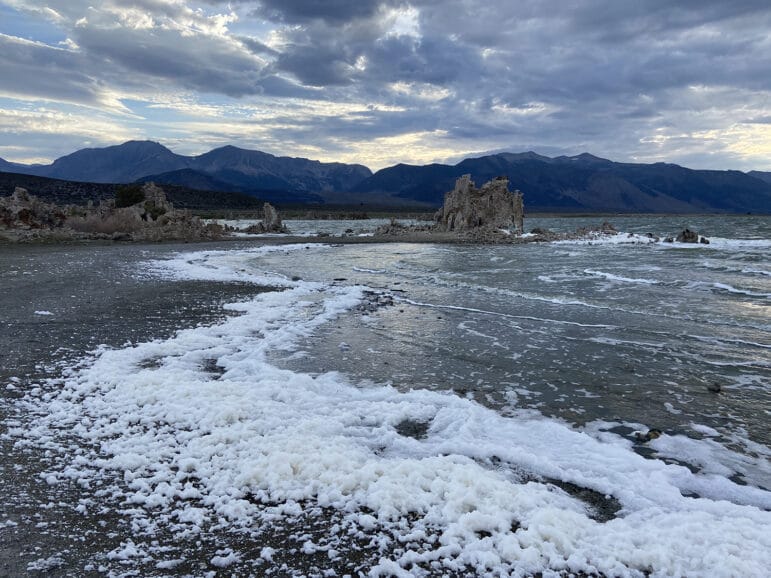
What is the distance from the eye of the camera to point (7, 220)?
4284cm

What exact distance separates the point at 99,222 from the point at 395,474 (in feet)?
181

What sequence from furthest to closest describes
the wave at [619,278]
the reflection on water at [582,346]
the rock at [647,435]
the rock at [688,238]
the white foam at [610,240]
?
the white foam at [610,240] < the rock at [688,238] < the wave at [619,278] < the reflection on water at [582,346] < the rock at [647,435]

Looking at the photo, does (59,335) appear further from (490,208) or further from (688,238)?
(490,208)

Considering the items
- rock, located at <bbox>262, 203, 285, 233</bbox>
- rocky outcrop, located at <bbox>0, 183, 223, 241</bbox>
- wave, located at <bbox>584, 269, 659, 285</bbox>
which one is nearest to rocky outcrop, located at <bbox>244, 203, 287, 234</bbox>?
rock, located at <bbox>262, 203, 285, 233</bbox>

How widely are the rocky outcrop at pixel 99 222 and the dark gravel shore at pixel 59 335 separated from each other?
17125 millimetres

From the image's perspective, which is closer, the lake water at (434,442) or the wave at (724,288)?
the lake water at (434,442)

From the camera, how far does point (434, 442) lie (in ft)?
→ 20.8

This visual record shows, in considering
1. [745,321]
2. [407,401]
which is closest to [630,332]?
[745,321]

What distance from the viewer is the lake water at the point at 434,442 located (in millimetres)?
4113

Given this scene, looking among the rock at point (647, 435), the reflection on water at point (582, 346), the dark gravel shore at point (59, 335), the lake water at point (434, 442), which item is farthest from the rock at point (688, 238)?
the rock at point (647, 435)

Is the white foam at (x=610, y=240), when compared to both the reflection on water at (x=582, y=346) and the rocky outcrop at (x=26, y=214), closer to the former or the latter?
the reflection on water at (x=582, y=346)

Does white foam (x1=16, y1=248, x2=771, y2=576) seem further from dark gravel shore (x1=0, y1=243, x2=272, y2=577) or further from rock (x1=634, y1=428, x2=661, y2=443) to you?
dark gravel shore (x1=0, y1=243, x2=272, y2=577)

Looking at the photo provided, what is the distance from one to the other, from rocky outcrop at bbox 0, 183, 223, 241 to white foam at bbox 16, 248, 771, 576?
4157 cm

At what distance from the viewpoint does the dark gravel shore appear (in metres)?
3.99
